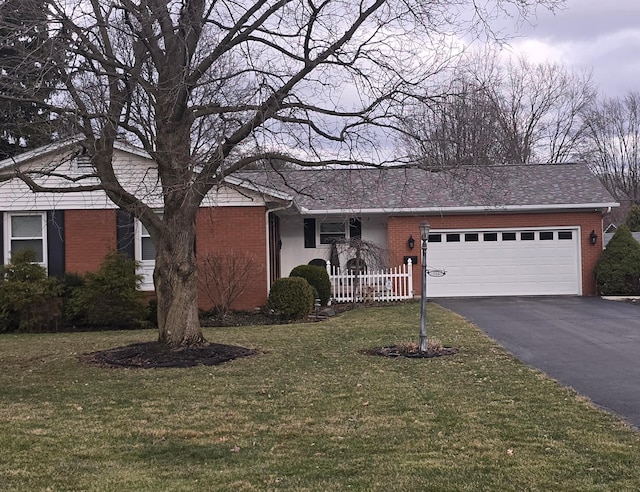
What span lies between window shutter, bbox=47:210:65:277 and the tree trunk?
810 centimetres

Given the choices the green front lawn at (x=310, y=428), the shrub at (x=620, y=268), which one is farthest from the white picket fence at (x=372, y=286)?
the green front lawn at (x=310, y=428)

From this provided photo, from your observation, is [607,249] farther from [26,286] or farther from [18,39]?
[18,39]

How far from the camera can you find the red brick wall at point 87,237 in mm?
18797

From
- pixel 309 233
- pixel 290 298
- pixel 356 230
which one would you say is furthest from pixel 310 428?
pixel 356 230

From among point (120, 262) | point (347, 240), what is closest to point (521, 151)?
point (347, 240)

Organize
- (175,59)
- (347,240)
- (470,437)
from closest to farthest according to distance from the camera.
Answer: (470,437)
(175,59)
(347,240)

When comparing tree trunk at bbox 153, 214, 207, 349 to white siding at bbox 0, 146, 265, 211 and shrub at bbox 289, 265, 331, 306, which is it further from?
shrub at bbox 289, 265, 331, 306

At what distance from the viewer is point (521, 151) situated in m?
38.4

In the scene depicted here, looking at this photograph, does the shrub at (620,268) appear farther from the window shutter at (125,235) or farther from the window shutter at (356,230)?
the window shutter at (125,235)

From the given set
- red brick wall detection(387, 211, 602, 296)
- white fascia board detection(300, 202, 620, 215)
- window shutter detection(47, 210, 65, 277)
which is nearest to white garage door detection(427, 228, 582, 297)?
red brick wall detection(387, 211, 602, 296)

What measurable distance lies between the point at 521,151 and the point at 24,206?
27269 mm

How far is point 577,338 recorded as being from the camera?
12.6 m

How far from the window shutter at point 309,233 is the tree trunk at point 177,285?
11.8 m

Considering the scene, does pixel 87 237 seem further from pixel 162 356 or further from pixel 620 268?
pixel 620 268
